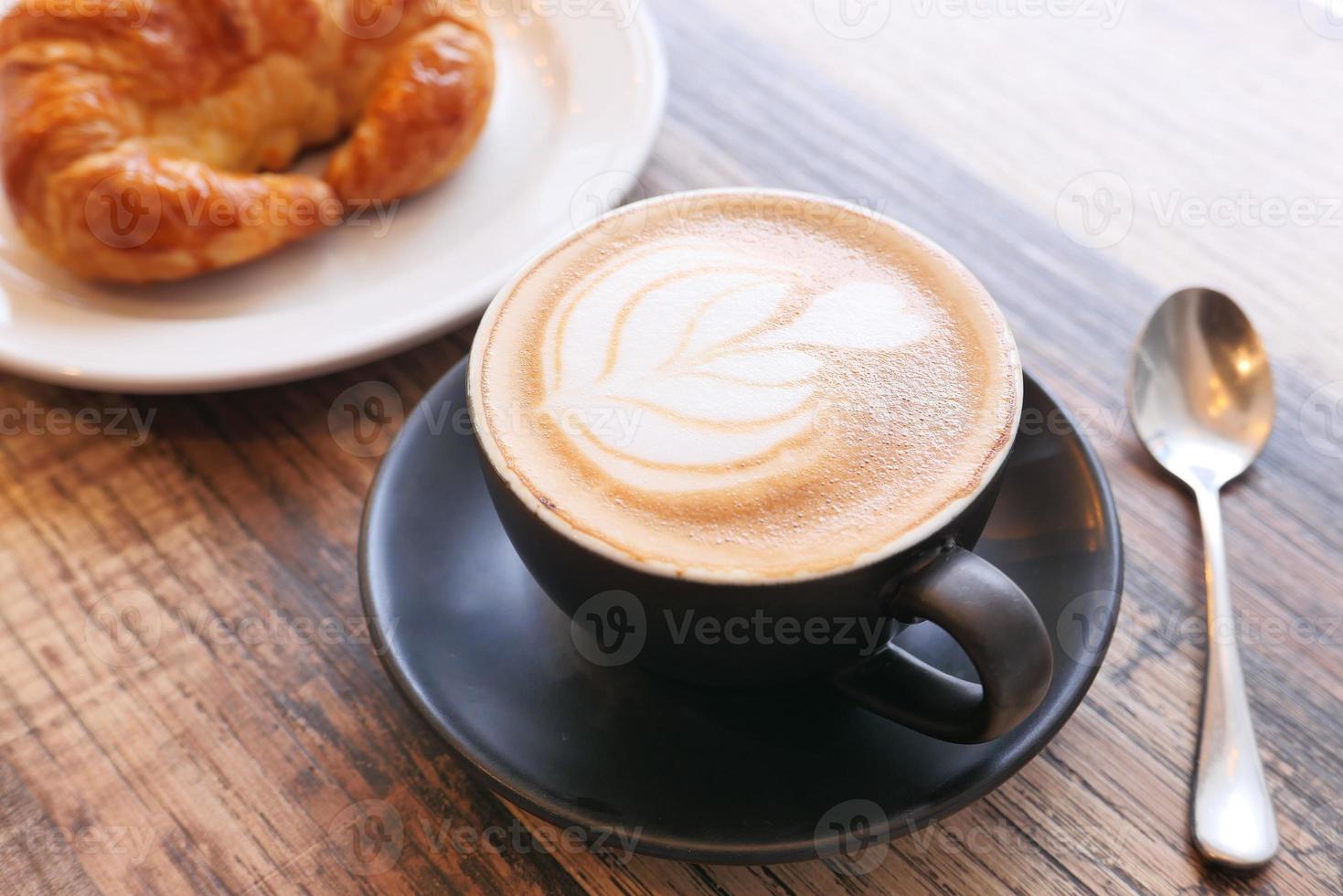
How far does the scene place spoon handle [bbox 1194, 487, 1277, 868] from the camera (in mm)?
735

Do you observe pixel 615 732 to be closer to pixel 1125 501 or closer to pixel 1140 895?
pixel 1140 895

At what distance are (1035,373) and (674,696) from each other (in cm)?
52

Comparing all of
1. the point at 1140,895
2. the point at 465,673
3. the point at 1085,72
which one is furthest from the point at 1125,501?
the point at 1085,72

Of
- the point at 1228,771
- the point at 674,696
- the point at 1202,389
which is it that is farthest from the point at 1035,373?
the point at 674,696

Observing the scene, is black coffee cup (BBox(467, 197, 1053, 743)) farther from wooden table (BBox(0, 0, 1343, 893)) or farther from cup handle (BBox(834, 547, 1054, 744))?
wooden table (BBox(0, 0, 1343, 893))

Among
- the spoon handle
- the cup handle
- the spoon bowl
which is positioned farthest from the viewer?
the spoon bowl

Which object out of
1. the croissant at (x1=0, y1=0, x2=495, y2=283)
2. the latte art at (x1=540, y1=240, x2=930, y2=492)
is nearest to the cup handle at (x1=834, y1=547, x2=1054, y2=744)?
the latte art at (x1=540, y1=240, x2=930, y2=492)

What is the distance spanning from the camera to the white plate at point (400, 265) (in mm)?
1019

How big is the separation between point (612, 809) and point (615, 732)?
7cm

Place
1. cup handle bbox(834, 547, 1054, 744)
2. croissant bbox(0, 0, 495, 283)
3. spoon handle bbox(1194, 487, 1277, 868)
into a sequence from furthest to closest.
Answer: croissant bbox(0, 0, 495, 283)
spoon handle bbox(1194, 487, 1277, 868)
cup handle bbox(834, 547, 1054, 744)

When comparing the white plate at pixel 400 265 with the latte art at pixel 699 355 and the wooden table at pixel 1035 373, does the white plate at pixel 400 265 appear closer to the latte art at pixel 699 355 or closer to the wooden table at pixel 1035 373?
the wooden table at pixel 1035 373

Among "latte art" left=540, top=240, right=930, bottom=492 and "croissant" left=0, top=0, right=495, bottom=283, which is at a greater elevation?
"latte art" left=540, top=240, right=930, bottom=492

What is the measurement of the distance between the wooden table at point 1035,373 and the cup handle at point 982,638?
133mm

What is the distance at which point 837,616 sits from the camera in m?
0.66
